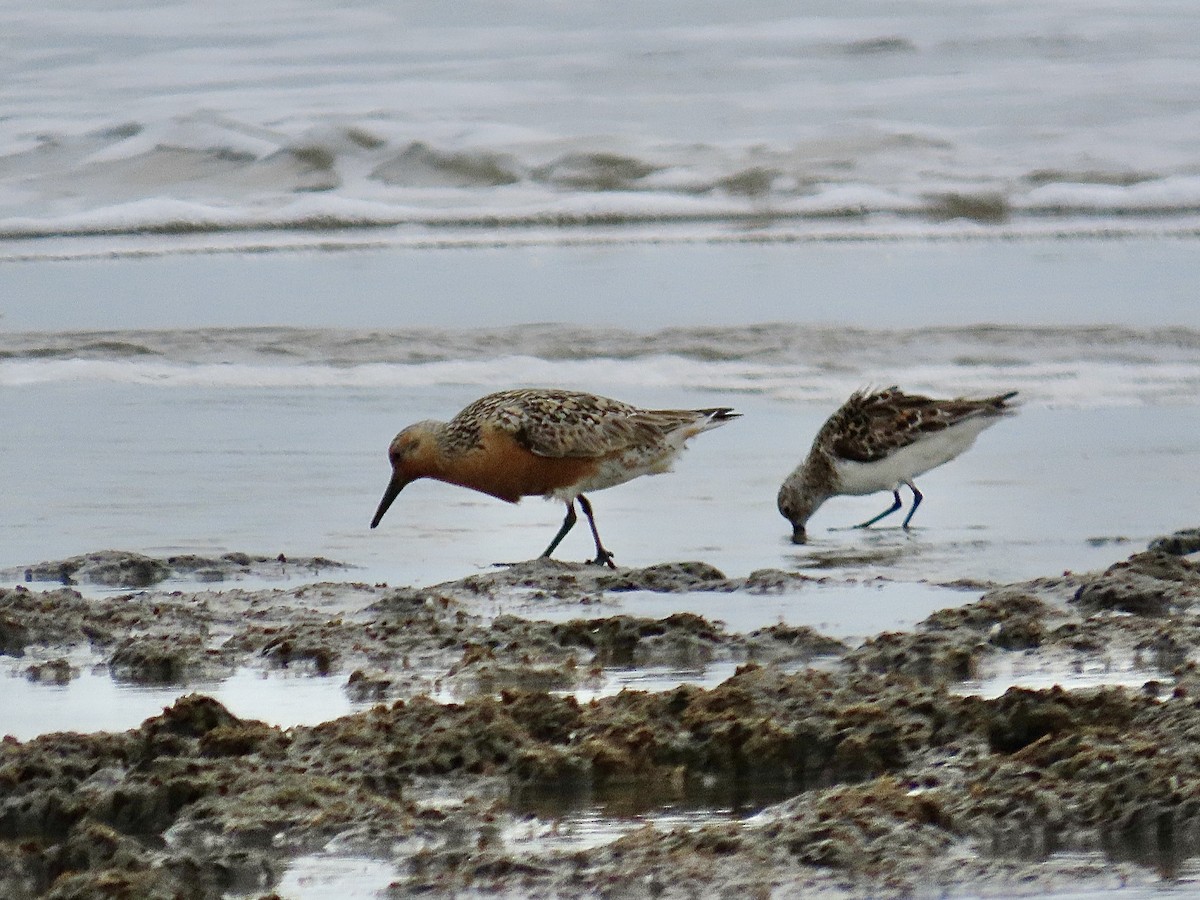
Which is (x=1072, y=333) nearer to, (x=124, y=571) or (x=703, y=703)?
(x=124, y=571)

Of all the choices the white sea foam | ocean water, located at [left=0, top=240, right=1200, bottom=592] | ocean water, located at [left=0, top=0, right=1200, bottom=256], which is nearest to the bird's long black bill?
ocean water, located at [left=0, top=240, right=1200, bottom=592]

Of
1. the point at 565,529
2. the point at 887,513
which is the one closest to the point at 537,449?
the point at 565,529

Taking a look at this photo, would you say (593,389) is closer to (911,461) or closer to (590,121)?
(911,461)

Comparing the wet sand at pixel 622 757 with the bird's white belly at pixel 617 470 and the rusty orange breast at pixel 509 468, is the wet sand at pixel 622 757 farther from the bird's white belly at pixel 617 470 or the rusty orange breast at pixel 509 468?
the bird's white belly at pixel 617 470

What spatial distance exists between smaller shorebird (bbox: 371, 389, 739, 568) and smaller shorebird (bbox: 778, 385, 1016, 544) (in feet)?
3.29

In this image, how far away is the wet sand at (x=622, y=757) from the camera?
126 inches

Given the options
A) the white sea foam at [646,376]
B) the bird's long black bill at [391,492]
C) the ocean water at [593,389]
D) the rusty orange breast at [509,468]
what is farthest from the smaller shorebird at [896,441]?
the white sea foam at [646,376]

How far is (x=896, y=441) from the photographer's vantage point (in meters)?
9.12

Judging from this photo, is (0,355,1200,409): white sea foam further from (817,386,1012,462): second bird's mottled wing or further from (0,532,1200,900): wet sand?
(0,532,1200,900): wet sand

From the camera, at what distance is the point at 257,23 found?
97.1 ft

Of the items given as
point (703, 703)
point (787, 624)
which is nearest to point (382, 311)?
point (787, 624)

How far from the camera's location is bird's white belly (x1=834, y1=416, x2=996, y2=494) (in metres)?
9.05

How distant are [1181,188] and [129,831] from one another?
1825 cm

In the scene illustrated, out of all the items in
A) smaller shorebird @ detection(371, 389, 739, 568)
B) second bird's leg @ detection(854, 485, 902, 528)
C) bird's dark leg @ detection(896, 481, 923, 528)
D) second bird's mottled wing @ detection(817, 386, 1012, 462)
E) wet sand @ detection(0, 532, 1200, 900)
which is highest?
wet sand @ detection(0, 532, 1200, 900)
